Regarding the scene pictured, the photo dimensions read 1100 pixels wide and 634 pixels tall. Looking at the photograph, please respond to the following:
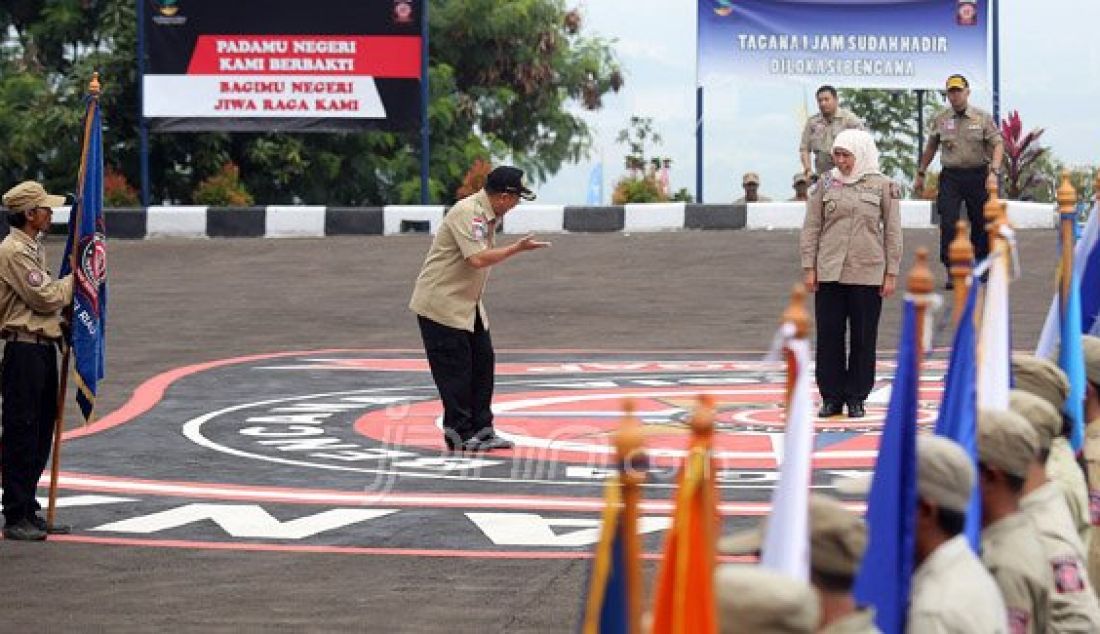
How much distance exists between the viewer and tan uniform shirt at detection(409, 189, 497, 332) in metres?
15.5

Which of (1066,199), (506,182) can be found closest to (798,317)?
(1066,199)

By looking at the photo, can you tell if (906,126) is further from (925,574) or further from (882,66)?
(925,574)

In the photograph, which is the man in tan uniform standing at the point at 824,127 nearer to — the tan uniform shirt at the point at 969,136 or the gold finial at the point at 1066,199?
the tan uniform shirt at the point at 969,136

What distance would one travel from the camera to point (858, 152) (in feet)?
53.4

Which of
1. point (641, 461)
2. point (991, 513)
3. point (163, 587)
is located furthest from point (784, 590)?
point (163, 587)

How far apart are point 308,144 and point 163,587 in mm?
26186

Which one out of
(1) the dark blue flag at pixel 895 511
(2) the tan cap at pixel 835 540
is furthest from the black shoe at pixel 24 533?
(2) the tan cap at pixel 835 540

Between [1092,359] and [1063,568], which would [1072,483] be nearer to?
[1063,568]

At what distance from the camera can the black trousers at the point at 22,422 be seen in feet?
41.2

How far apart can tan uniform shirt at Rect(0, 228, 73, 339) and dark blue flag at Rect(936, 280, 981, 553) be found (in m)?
6.71

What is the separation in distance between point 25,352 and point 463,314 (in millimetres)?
3615

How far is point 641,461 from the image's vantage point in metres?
5.32

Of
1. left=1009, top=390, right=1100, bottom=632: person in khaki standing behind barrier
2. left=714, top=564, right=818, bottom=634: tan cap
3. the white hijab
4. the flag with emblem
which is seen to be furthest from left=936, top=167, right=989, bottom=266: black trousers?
left=714, top=564, right=818, bottom=634: tan cap

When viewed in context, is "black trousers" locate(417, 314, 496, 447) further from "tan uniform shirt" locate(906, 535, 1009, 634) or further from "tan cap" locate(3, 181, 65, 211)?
"tan uniform shirt" locate(906, 535, 1009, 634)
